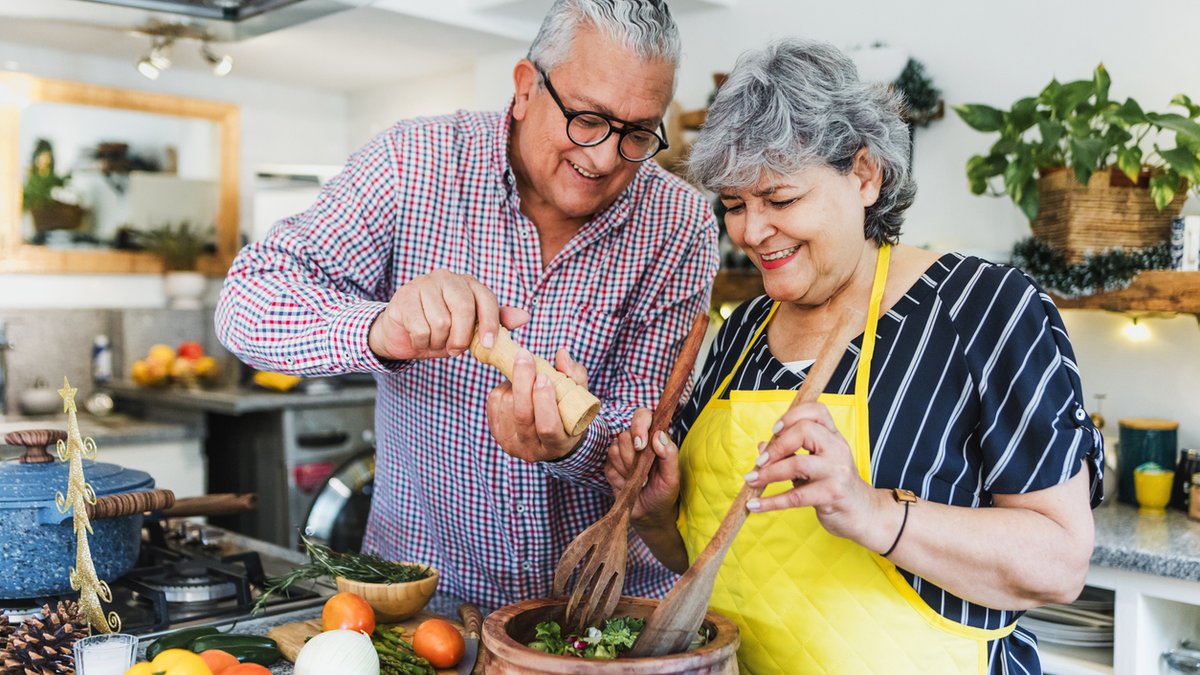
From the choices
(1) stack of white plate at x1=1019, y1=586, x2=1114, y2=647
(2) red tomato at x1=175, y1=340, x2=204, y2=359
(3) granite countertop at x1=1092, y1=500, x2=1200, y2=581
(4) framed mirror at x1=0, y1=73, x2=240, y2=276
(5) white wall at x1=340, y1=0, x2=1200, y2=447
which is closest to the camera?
(3) granite countertop at x1=1092, y1=500, x2=1200, y2=581

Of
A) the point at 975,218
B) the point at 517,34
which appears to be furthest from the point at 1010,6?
the point at 517,34

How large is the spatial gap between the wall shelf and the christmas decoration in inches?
0.9

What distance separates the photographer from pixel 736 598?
4.13 feet

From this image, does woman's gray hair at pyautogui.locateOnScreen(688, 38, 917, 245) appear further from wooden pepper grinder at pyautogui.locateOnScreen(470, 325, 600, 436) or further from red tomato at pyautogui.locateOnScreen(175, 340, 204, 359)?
red tomato at pyautogui.locateOnScreen(175, 340, 204, 359)

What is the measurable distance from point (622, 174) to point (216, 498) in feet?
2.91

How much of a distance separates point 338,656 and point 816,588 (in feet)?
1.69

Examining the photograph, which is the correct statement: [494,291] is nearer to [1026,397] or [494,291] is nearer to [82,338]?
[1026,397]

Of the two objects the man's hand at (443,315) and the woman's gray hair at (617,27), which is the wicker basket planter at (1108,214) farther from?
the man's hand at (443,315)

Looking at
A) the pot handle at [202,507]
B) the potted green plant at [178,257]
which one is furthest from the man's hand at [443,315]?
the potted green plant at [178,257]

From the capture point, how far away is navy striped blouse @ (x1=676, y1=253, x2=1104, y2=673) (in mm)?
1093

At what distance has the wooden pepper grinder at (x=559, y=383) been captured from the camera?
1.24 metres

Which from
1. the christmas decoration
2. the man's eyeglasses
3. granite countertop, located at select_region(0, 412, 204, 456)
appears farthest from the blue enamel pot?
granite countertop, located at select_region(0, 412, 204, 456)

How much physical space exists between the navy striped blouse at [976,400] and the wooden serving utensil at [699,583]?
149 mm

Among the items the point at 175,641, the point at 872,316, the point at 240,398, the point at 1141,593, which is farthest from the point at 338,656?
the point at 240,398
